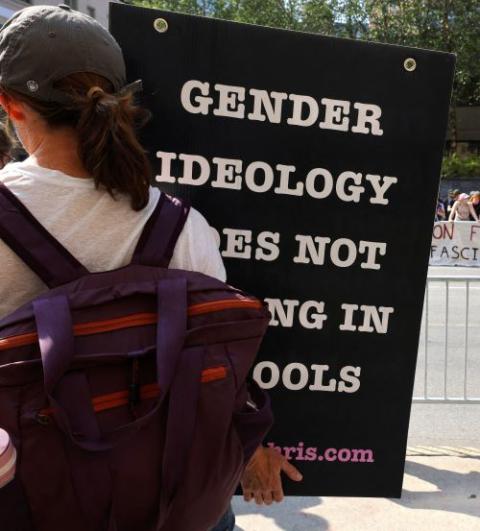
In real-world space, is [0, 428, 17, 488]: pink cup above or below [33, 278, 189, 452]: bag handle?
below

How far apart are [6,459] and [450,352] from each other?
20.1ft

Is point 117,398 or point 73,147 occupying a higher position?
point 73,147

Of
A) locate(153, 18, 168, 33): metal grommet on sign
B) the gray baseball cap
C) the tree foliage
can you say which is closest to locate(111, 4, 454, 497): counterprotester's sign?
locate(153, 18, 168, 33): metal grommet on sign

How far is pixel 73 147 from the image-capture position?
48.4 inches

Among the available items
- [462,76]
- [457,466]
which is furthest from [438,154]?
[462,76]

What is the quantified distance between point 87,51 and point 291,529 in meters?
2.51

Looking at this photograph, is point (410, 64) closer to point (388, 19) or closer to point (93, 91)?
point (93, 91)

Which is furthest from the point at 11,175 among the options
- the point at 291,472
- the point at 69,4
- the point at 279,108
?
the point at 69,4

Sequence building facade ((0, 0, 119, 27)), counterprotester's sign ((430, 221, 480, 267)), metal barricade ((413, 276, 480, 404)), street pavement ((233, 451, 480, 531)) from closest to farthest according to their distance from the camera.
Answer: street pavement ((233, 451, 480, 531))
metal barricade ((413, 276, 480, 404))
counterprotester's sign ((430, 221, 480, 267))
building facade ((0, 0, 119, 27))

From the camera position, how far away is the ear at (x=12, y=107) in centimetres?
122

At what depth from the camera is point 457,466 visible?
3.74 m

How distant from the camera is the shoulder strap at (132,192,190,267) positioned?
121 centimetres

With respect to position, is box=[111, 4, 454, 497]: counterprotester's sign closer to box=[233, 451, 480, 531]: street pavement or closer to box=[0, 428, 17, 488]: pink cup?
box=[0, 428, 17, 488]: pink cup

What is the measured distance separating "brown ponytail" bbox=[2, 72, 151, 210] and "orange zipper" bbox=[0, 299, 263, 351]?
229 millimetres
